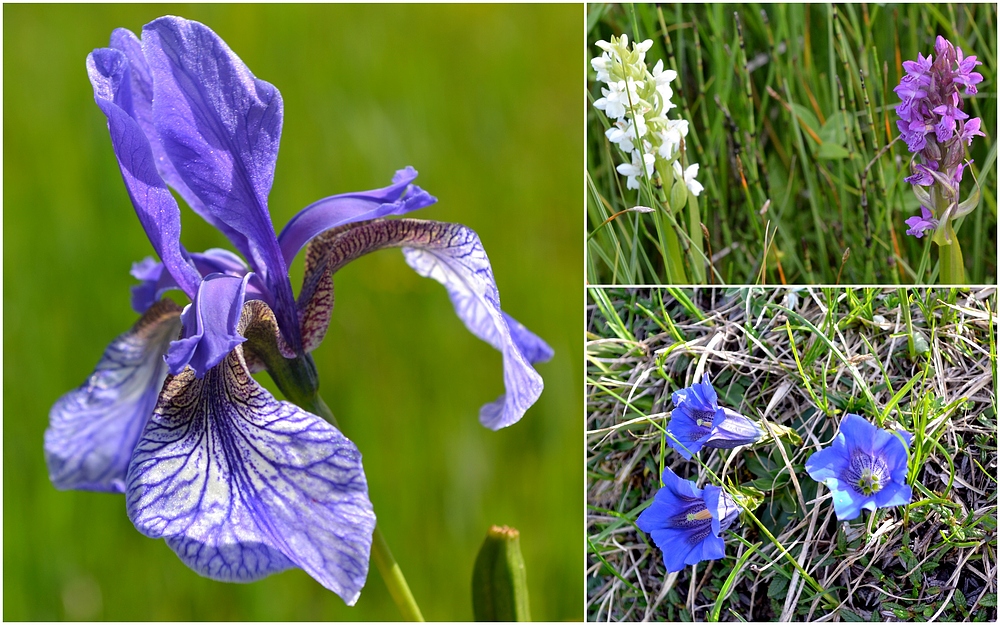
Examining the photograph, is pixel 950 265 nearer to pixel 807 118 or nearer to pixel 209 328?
pixel 807 118

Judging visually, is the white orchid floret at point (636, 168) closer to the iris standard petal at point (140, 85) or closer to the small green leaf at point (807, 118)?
the small green leaf at point (807, 118)

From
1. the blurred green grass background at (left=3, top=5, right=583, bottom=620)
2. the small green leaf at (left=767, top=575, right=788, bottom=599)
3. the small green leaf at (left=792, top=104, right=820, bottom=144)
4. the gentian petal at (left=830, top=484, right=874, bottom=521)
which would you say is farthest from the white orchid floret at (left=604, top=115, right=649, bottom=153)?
the blurred green grass background at (left=3, top=5, right=583, bottom=620)

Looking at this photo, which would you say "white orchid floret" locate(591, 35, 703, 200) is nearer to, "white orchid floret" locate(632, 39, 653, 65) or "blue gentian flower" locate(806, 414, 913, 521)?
"white orchid floret" locate(632, 39, 653, 65)

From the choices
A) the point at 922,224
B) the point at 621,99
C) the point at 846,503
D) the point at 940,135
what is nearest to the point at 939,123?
the point at 940,135

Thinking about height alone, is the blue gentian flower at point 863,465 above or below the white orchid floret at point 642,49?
below

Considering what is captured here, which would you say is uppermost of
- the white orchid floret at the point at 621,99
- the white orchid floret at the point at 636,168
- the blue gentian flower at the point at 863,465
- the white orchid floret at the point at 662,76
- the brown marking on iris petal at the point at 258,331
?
the white orchid floret at the point at 662,76

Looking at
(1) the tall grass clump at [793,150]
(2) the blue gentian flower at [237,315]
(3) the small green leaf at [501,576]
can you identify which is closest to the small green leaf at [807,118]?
(1) the tall grass clump at [793,150]
